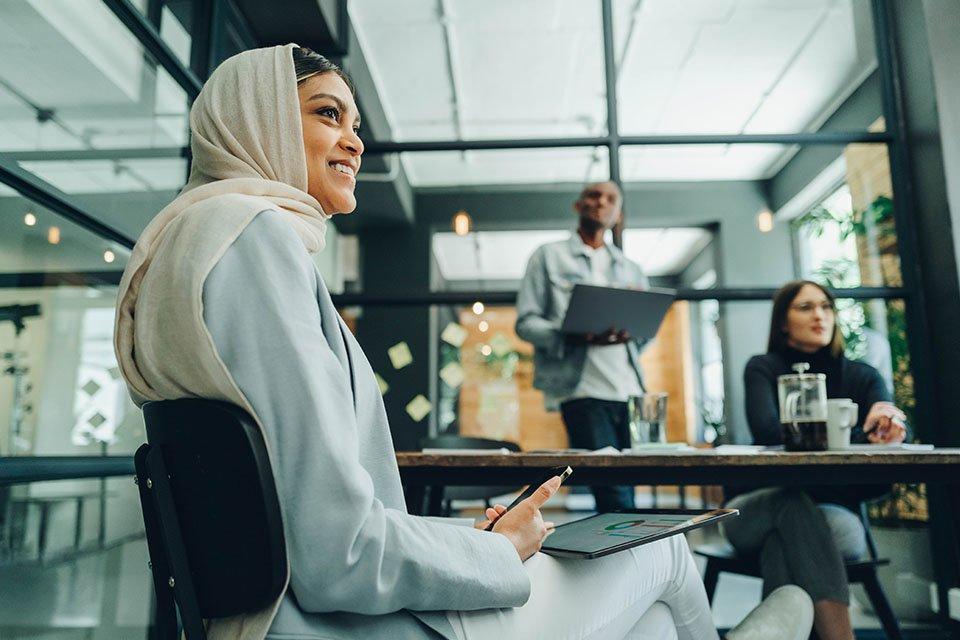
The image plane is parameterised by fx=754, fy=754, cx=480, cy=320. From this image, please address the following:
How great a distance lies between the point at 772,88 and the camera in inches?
128

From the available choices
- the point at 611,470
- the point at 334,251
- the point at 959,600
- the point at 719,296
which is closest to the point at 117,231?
the point at 334,251

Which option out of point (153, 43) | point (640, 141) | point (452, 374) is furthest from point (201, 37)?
point (640, 141)

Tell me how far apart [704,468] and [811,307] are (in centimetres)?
115

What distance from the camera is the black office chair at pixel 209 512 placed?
71 centimetres

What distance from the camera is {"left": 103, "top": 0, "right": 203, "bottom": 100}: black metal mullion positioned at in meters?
2.05

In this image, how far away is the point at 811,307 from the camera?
7.86 ft

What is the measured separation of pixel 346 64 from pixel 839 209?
83.9 inches

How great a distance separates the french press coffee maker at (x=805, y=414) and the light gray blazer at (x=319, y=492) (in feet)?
3.45

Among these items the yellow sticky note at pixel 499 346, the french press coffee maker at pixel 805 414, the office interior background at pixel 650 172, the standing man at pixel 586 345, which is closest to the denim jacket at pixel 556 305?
the standing man at pixel 586 345

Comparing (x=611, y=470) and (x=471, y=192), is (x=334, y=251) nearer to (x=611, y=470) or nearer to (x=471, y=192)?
(x=471, y=192)

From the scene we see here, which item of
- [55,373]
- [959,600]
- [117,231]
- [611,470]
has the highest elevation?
[117,231]

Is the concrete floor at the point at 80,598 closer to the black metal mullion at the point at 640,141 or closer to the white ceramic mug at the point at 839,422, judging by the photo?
the white ceramic mug at the point at 839,422

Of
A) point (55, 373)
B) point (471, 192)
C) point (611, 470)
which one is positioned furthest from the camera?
point (471, 192)

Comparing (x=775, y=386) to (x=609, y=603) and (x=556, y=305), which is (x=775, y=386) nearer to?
(x=556, y=305)
